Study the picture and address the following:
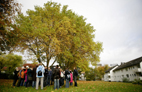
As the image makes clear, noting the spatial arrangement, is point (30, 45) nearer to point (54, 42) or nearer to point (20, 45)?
point (20, 45)

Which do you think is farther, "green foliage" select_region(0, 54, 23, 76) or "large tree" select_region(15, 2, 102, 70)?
"green foliage" select_region(0, 54, 23, 76)

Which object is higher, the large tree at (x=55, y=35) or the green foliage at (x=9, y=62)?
the large tree at (x=55, y=35)

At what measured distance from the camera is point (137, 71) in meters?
36.6

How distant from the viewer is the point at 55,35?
52.8ft

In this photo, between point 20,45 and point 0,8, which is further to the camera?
point 20,45

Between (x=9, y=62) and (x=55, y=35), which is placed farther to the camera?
(x=9, y=62)

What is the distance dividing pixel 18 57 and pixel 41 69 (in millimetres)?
42325

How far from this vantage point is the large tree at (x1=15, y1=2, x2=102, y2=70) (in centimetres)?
1516

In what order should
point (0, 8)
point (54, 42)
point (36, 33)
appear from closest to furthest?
point (0, 8)
point (36, 33)
point (54, 42)

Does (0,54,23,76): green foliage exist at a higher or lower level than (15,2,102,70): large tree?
lower

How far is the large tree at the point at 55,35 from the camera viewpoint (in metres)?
15.2

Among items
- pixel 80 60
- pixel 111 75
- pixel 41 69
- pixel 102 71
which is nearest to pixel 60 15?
pixel 80 60

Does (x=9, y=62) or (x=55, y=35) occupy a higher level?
(x=55, y=35)

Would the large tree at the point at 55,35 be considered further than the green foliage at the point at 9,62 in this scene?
No
